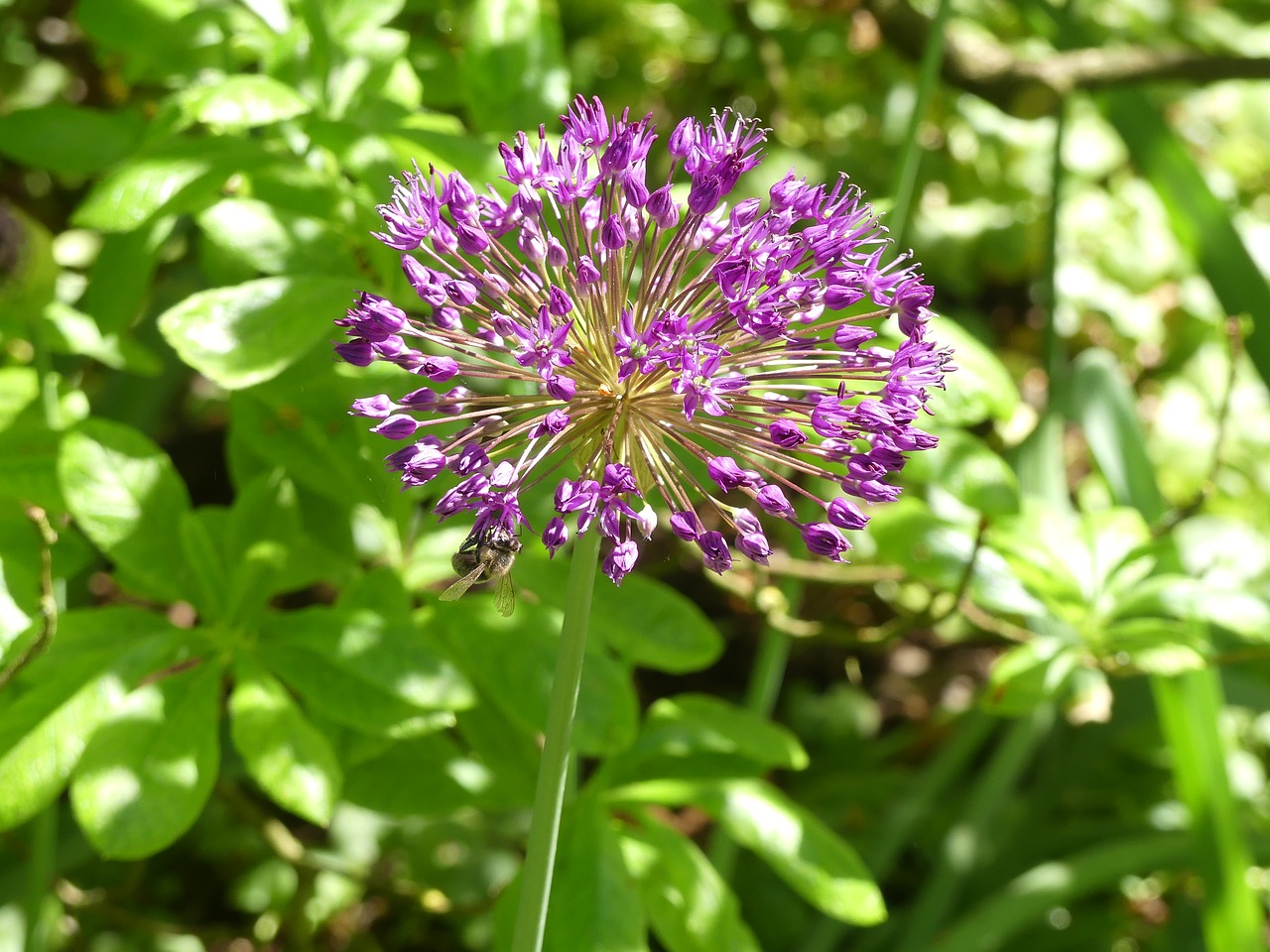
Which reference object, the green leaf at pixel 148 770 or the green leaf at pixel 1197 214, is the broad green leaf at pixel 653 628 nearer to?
the green leaf at pixel 148 770

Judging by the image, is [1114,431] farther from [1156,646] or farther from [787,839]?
[787,839]

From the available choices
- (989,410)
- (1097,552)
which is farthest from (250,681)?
(1097,552)

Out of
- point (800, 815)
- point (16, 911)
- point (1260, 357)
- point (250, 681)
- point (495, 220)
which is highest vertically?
point (495, 220)

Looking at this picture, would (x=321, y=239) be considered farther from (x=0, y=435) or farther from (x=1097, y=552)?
(x=1097, y=552)

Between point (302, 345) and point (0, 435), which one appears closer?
point (302, 345)

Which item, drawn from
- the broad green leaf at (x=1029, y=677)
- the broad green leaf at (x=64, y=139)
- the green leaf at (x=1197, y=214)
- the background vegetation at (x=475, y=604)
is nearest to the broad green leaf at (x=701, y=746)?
the background vegetation at (x=475, y=604)

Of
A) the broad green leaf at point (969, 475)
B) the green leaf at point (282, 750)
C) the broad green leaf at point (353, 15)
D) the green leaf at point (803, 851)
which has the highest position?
the broad green leaf at point (353, 15)

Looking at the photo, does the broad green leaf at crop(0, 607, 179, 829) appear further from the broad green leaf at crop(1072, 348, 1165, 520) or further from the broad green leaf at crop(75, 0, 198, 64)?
the broad green leaf at crop(1072, 348, 1165, 520)

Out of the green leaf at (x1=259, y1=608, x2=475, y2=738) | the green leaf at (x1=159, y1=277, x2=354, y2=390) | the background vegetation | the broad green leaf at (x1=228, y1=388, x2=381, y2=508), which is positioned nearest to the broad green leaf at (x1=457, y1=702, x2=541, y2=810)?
the background vegetation
